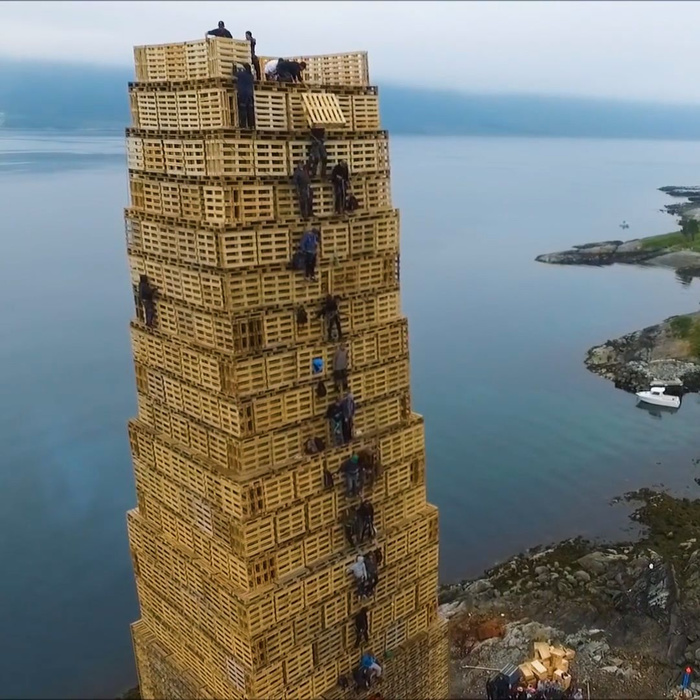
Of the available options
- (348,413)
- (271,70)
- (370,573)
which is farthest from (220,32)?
(370,573)

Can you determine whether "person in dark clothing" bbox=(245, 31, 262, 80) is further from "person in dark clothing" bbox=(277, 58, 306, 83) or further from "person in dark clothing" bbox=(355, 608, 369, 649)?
"person in dark clothing" bbox=(355, 608, 369, 649)

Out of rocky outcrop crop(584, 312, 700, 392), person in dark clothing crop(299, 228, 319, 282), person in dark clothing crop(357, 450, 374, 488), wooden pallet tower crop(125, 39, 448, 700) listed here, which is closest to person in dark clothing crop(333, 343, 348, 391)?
wooden pallet tower crop(125, 39, 448, 700)

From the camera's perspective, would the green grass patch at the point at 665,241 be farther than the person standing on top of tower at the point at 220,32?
Yes

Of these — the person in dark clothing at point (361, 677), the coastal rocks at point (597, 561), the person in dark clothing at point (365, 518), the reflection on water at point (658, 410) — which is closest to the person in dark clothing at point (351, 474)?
the person in dark clothing at point (365, 518)

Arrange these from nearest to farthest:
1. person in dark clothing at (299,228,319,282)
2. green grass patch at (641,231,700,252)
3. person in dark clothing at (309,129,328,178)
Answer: person in dark clothing at (309,129,328,178) < person in dark clothing at (299,228,319,282) < green grass patch at (641,231,700,252)

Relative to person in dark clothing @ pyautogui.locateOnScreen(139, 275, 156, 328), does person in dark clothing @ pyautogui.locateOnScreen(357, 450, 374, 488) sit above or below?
below

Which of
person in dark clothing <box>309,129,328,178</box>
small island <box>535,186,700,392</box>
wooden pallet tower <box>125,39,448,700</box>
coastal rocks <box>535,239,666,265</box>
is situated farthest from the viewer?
coastal rocks <box>535,239,666,265</box>

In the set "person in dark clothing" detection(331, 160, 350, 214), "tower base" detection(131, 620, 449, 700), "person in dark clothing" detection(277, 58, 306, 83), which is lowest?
"tower base" detection(131, 620, 449, 700)

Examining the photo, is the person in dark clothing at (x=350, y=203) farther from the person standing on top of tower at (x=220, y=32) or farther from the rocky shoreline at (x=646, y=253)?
the rocky shoreline at (x=646, y=253)
